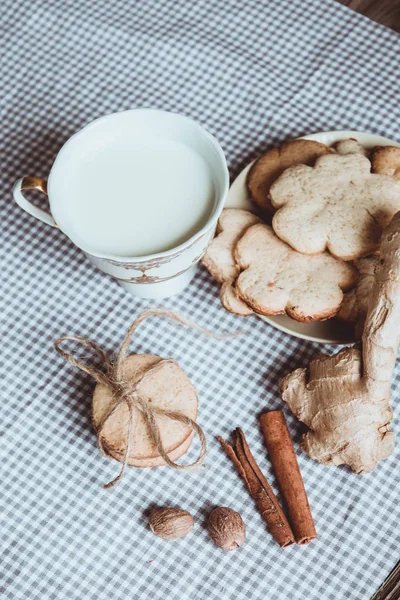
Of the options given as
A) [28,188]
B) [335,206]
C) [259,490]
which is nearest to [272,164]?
[335,206]

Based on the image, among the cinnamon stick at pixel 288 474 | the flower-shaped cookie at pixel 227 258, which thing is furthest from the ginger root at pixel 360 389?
the flower-shaped cookie at pixel 227 258

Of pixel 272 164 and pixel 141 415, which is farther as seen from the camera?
pixel 272 164

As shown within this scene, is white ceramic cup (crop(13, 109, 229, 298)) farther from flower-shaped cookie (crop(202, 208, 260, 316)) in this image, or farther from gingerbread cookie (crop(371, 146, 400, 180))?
gingerbread cookie (crop(371, 146, 400, 180))

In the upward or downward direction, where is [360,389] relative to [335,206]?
downward

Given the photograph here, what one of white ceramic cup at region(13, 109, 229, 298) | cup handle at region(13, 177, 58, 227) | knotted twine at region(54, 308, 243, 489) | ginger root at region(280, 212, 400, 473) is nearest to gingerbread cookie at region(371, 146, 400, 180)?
ginger root at region(280, 212, 400, 473)

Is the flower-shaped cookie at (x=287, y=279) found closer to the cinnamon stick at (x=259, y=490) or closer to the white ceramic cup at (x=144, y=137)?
the white ceramic cup at (x=144, y=137)

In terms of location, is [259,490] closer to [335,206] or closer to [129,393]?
[129,393]

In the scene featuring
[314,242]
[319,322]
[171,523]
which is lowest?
[171,523]
